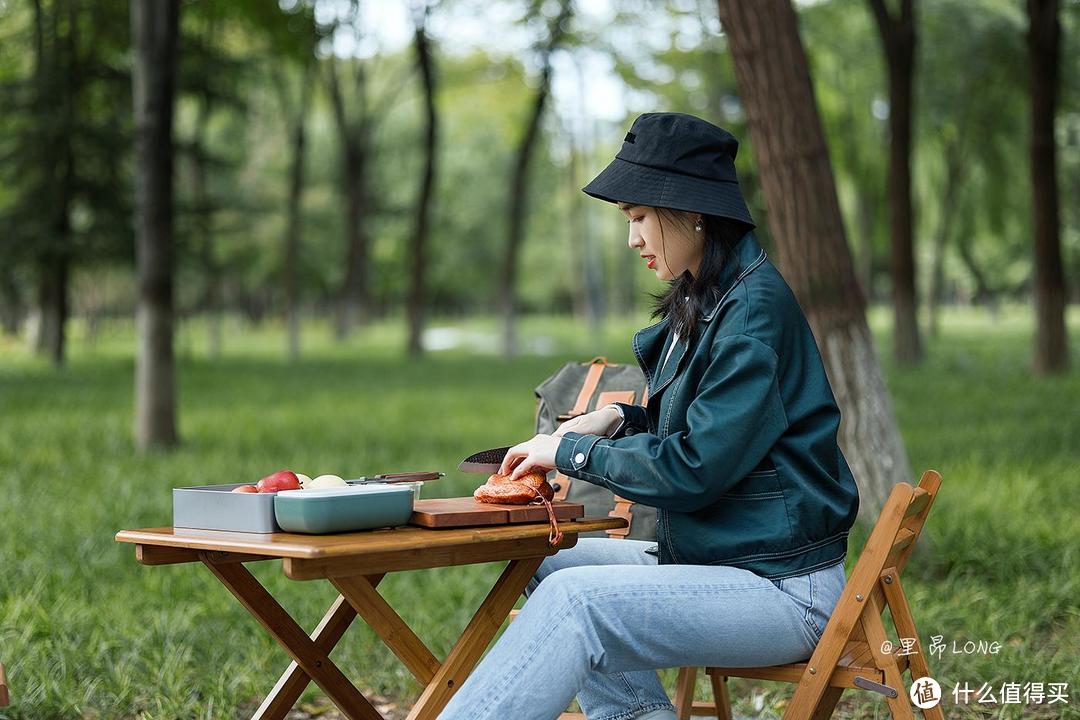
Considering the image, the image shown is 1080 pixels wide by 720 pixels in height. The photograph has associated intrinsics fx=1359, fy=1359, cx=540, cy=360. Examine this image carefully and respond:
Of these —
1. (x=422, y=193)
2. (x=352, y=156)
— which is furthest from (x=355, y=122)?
(x=422, y=193)

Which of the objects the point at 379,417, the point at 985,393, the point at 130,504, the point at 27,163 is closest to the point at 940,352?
the point at 985,393

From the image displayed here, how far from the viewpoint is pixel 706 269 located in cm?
324

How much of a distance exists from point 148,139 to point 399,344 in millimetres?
26795

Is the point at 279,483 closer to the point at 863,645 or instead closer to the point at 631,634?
the point at 631,634

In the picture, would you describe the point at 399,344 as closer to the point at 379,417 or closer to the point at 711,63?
the point at 711,63

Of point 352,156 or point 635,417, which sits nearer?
point 635,417

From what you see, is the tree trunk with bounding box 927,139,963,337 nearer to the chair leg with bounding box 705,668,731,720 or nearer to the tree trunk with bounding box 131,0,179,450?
the tree trunk with bounding box 131,0,179,450

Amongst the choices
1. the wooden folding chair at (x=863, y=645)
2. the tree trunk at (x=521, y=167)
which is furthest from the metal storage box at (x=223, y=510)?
the tree trunk at (x=521, y=167)

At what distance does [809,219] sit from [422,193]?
868 inches

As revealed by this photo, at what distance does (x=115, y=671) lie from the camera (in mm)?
4824

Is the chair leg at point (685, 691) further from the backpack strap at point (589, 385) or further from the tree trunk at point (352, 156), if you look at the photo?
the tree trunk at point (352, 156)

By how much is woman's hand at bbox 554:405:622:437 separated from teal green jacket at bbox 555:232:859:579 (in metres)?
0.25

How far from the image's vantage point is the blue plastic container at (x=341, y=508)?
2.72 metres

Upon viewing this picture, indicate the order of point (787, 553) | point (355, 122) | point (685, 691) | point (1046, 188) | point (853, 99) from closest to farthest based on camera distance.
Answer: point (787, 553)
point (685, 691)
point (1046, 188)
point (853, 99)
point (355, 122)
